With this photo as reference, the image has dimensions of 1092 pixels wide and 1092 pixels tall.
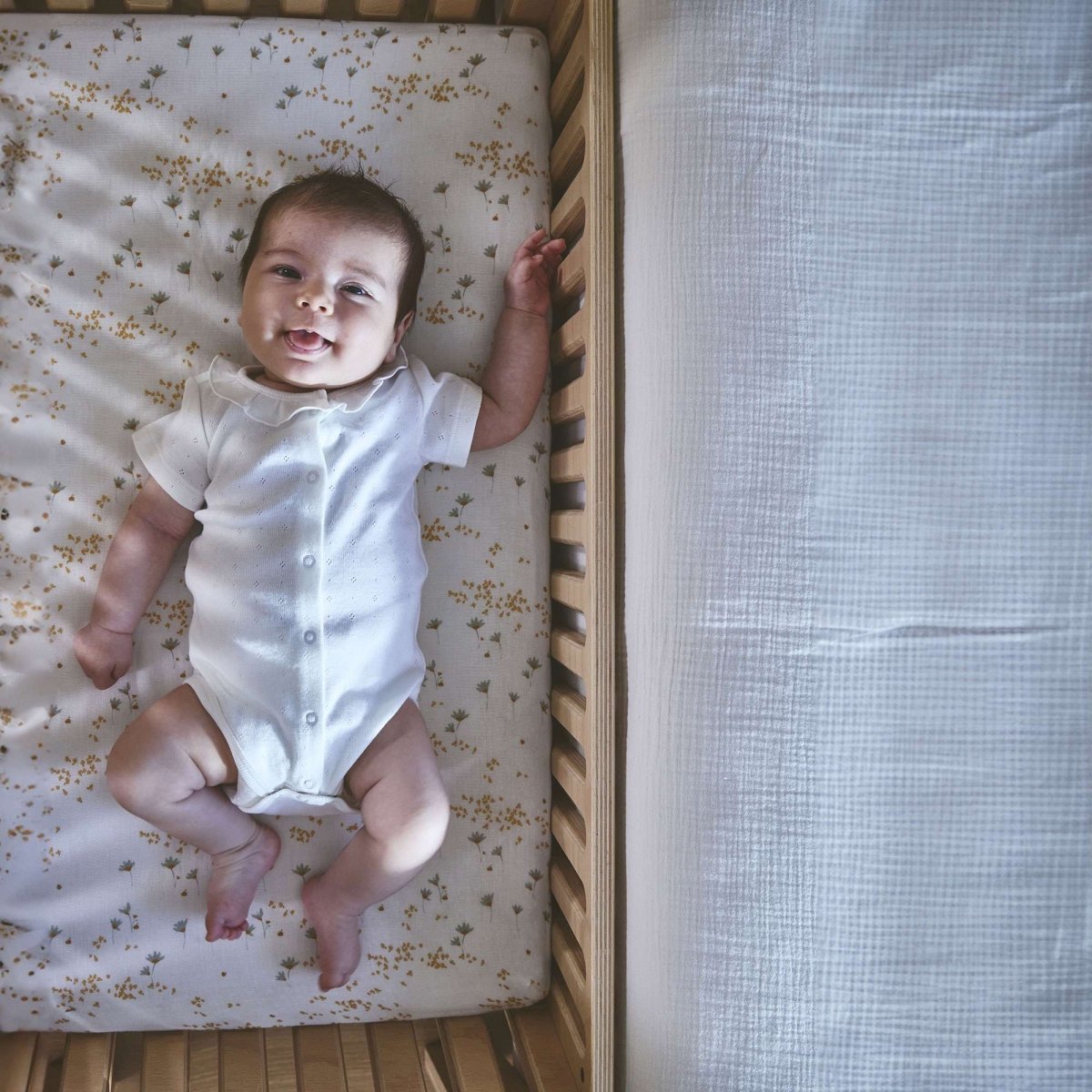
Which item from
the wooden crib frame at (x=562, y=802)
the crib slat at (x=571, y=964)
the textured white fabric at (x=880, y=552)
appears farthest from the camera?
the crib slat at (x=571, y=964)

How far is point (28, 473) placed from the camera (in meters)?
1.27

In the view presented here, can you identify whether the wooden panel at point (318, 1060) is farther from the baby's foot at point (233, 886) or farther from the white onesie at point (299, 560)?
the white onesie at point (299, 560)

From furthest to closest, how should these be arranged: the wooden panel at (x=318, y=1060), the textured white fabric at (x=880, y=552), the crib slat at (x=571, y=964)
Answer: the wooden panel at (x=318, y=1060) → the crib slat at (x=571, y=964) → the textured white fabric at (x=880, y=552)

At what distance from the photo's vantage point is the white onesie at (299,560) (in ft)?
3.83

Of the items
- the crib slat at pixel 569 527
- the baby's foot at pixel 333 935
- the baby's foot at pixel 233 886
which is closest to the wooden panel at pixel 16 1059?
the baby's foot at pixel 233 886

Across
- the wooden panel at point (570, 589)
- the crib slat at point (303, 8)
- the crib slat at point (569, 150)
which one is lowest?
the wooden panel at point (570, 589)

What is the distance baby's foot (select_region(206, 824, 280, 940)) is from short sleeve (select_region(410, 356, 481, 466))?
56 cm

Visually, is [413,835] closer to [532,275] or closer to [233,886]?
[233,886]

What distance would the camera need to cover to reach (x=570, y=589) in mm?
1236

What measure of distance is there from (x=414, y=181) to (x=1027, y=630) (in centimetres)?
93

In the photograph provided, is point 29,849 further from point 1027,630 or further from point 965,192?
point 965,192

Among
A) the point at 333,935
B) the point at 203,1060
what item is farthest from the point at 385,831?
the point at 203,1060

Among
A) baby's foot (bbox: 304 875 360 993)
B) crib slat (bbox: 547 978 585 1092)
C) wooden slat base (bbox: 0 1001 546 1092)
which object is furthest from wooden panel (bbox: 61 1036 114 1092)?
crib slat (bbox: 547 978 585 1092)

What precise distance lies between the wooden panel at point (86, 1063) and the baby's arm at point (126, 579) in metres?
0.47
